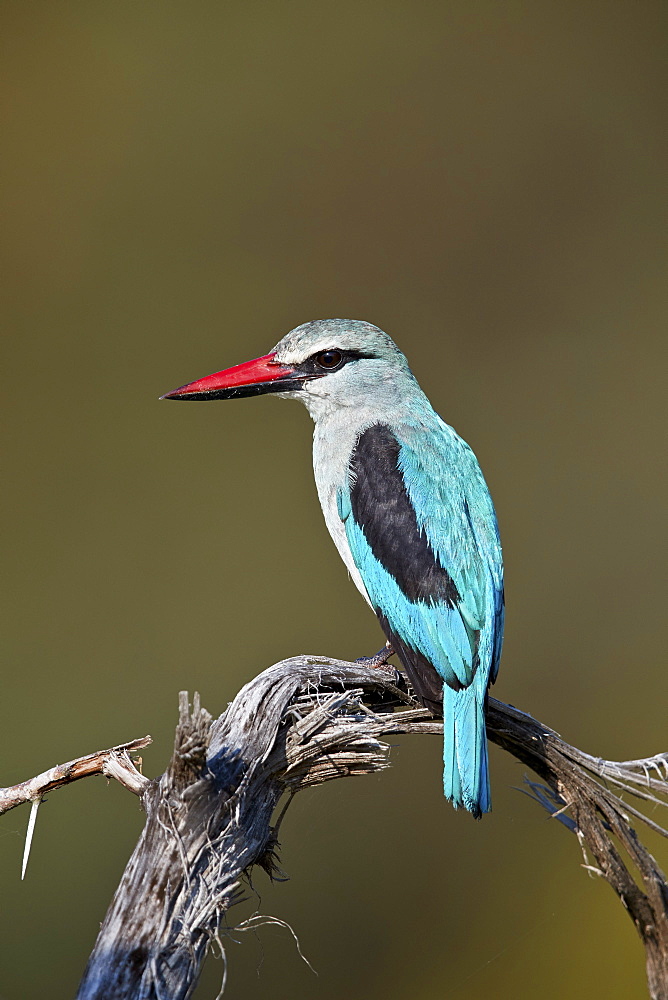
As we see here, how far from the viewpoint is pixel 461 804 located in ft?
5.75

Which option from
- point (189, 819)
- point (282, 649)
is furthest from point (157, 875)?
point (282, 649)

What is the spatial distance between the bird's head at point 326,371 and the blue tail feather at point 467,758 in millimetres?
908

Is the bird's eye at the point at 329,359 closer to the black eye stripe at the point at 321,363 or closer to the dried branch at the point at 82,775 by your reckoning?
the black eye stripe at the point at 321,363

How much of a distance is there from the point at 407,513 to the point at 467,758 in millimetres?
535

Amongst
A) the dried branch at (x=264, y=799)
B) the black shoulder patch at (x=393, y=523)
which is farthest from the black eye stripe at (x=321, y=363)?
the dried branch at (x=264, y=799)

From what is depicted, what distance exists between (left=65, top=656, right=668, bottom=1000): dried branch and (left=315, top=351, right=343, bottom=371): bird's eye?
3.03ft

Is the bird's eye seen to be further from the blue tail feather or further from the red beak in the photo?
the blue tail feather

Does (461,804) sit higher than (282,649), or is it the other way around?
(282,649)

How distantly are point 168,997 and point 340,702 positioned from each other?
0.48m

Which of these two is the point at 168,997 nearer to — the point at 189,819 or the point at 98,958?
the point at 98,958

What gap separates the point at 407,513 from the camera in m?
2.04

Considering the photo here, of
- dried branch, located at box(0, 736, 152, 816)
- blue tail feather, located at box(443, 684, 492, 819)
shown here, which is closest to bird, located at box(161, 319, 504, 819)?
blue tail feather, located at box(443, 684, 492, 819)

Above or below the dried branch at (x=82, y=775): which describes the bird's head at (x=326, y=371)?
above

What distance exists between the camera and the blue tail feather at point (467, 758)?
1.72 metres
